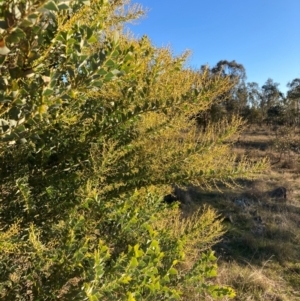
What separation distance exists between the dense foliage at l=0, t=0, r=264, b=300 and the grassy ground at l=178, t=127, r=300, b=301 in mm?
1084

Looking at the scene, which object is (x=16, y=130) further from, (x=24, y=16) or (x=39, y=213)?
(x=39, y=213)

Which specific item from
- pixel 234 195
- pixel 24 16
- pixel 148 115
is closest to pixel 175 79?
pixel 148 115

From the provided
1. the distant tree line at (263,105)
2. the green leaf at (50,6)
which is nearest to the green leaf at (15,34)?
the green leaf at (50,6)

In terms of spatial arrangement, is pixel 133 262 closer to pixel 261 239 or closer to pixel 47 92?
pixel 47 92

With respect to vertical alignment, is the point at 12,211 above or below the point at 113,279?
above

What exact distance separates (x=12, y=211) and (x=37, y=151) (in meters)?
0.38

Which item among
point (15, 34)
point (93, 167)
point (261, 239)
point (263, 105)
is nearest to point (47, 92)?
point (15, 34)

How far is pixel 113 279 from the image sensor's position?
1561 millimetres

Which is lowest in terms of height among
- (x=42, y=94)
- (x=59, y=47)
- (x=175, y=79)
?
(x=42, y=94)

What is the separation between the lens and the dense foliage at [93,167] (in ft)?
3.85

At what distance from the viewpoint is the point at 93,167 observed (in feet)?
5.99

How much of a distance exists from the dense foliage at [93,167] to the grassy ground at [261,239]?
1.08 metres

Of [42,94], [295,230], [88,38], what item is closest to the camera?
[42,94]

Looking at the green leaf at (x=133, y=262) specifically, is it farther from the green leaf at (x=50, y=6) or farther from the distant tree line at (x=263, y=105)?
the distant tree line at (x=263, y=105)
